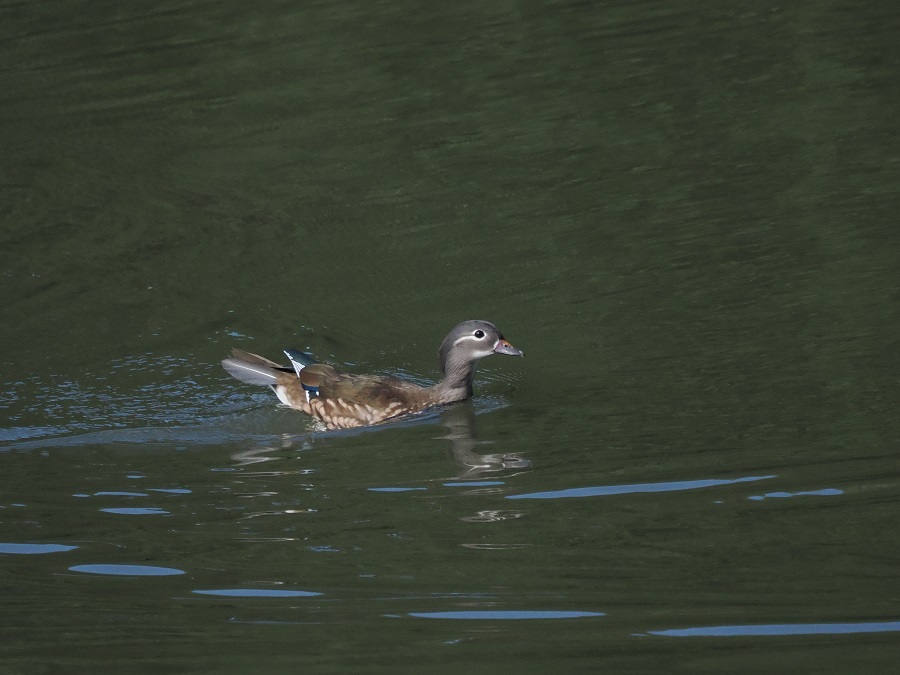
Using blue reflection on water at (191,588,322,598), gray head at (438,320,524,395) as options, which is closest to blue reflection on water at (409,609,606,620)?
blue reflection on water at (191,588,322,598)

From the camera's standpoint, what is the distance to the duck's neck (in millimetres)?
11617

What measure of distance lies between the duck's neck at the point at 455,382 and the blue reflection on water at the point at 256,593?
4.48m

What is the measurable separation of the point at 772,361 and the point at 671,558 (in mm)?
3879

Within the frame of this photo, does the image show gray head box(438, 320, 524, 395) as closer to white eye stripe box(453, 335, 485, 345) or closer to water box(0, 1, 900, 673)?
white eye stripe box(453, 335, 485, 345)

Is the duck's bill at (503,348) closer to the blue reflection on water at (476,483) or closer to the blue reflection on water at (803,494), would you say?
the blue reflection on water at (476,483)

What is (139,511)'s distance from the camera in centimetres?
899

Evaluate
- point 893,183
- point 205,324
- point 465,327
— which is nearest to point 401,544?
point 465,327

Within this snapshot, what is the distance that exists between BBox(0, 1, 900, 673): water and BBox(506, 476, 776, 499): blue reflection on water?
0.11 ft

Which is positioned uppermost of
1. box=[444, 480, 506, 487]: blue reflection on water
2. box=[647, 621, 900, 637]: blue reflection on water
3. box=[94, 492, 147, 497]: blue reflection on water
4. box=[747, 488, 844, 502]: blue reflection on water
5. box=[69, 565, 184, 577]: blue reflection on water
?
box=[69, 565, 184, 577]: blue reflection on water

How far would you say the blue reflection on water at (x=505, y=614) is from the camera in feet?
22.0

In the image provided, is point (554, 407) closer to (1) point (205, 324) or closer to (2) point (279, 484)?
(2) point (279, 484)

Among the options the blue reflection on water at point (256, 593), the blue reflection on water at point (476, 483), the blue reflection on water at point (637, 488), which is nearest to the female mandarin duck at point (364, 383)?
the blue reflection on water at point (476, 483)

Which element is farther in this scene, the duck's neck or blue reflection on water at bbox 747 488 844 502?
the duck's neck

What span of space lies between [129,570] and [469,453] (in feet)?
9.76
